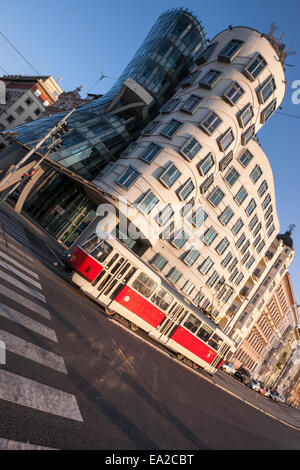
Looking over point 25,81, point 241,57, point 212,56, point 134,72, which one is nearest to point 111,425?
point 241,57

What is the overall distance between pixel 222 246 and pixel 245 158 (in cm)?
1174

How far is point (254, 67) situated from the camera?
29.8 meters

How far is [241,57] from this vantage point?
99.3 ft

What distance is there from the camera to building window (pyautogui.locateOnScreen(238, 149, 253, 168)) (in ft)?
120

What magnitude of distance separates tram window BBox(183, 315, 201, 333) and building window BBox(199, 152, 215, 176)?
16.1 meters

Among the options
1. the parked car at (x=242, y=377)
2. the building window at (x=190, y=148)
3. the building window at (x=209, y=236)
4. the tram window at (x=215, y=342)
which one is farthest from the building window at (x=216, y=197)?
the parked car at (x=242, y=377)

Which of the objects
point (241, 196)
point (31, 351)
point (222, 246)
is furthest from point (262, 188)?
point (31, 351)

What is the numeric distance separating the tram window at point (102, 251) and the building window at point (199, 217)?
18.8m

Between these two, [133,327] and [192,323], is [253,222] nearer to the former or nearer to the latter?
[192,323]

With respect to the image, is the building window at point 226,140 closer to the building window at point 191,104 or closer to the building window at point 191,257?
the building window at point 191,104

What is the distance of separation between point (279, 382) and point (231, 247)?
73706 millimetres

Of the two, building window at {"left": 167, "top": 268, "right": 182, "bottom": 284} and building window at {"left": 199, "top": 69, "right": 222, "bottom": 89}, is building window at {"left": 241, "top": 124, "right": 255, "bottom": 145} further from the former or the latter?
building window at {"left": 167, "top": 268, "right": 182, "bottom": 284}

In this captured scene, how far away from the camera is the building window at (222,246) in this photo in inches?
1449

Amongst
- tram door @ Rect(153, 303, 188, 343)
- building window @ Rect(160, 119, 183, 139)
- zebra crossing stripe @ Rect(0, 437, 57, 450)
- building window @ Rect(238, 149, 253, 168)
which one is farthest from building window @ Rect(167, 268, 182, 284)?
→ zebra crossing stripe @ Rect(0, 437, 57, 450)
